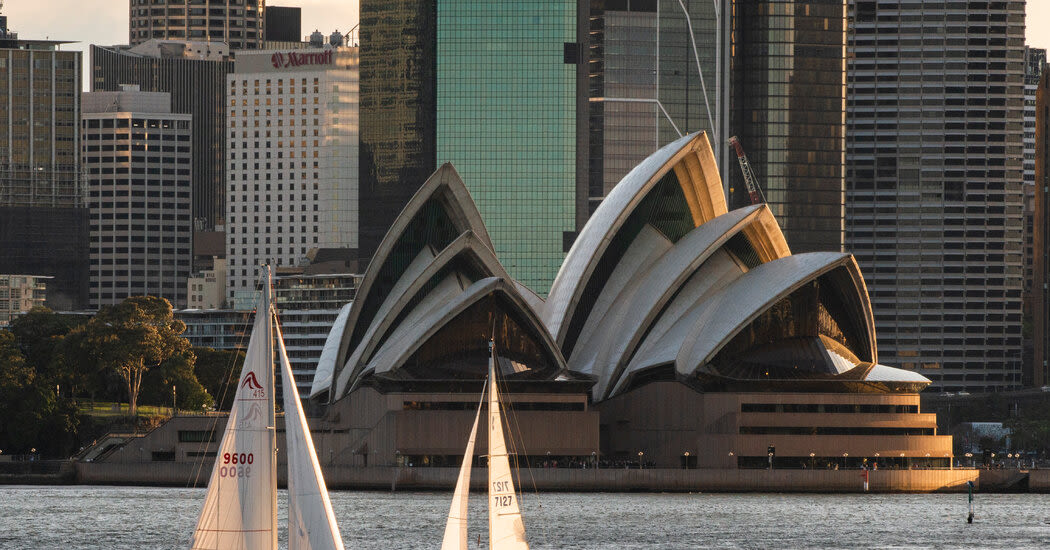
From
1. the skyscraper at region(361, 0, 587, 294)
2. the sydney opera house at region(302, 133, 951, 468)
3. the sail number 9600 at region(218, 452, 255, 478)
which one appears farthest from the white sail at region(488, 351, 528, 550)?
the skyscraper at region(361, 0, 587, 294)

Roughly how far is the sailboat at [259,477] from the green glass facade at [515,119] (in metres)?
147

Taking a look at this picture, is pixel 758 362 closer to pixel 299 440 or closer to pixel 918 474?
pixel 918 474

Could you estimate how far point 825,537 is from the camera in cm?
8350

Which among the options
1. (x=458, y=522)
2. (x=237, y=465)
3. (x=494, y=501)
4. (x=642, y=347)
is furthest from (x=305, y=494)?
(x=642, y=347)

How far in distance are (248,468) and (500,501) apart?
8946mm

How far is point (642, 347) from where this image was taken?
128250mm

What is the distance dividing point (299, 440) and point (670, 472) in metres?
79.1

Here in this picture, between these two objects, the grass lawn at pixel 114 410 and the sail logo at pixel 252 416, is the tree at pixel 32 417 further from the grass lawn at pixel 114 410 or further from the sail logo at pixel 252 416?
the sail logo at pixel 252 416

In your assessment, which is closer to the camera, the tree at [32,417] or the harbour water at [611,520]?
the harbour water at [611,520]

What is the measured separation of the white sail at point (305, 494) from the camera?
144ft

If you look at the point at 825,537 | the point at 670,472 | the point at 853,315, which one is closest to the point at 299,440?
the point at 825,537

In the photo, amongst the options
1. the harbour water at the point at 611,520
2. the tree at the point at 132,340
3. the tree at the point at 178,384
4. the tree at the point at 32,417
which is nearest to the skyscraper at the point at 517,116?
the tree at the point at 178,384

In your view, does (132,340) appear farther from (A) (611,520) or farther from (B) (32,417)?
(A) (611,520)

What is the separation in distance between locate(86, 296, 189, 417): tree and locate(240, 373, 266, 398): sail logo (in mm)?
102539
